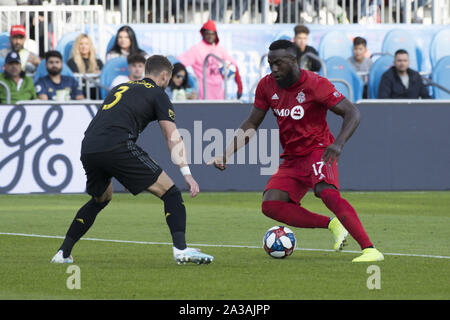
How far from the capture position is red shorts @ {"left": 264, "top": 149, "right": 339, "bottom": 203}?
9734 mm

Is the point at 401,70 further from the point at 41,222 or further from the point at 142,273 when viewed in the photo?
the point at 142,273

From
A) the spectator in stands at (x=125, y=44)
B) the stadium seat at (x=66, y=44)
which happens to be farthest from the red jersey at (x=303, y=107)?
the stadium seat at (x=66, y=44)

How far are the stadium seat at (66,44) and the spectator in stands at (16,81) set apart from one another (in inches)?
72.4

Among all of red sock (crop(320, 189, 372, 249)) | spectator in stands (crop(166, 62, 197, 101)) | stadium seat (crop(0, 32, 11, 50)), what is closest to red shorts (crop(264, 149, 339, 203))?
red sock (crop(320, 189, 372, 249))

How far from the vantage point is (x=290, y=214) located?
1002 centimetres

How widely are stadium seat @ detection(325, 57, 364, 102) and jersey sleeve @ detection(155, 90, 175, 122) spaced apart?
34.7 feet

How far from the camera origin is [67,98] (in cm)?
1828

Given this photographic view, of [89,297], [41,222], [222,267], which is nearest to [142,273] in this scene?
[222,267]

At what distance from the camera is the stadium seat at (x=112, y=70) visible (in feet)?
62.3

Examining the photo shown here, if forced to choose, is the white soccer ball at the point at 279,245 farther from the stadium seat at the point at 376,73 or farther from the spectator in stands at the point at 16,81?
the stadium seat at the point at 376,73

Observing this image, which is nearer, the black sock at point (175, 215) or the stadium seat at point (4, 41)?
the black sock at point (175, 215)

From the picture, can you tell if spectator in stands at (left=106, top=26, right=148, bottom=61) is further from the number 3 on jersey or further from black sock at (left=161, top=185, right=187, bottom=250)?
black sock at (left=161, top=185, right=187, bottom=250)
